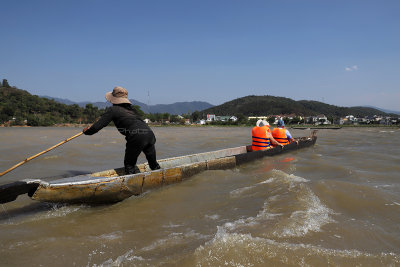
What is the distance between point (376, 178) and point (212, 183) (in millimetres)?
3900

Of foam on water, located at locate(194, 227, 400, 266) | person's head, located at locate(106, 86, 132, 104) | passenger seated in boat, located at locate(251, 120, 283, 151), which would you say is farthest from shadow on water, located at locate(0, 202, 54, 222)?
passenger seated in boat, located at locate(251, 120, 283, 151)

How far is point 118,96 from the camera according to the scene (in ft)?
14.0

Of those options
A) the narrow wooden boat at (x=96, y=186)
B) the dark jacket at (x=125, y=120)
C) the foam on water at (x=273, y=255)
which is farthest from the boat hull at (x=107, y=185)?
the foam on water at (x=273, y=255)

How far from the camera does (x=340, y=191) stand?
448 cm

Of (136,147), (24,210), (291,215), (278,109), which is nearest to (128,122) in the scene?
(136,147)

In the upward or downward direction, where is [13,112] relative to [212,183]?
upward

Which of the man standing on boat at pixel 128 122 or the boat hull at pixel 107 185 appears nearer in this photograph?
the boat hull at pixel 107 185

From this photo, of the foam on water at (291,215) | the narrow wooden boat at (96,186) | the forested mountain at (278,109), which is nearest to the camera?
the foam on water at (291,215)

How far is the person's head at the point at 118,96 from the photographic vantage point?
166 inches

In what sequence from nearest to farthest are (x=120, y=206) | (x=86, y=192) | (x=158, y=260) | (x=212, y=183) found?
1. (x=158, y=260)
2. (x=86, y=192)
3. (x=120, y=206)
4. (x=212, y=183)

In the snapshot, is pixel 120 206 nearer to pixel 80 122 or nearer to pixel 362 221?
pixel 362 221

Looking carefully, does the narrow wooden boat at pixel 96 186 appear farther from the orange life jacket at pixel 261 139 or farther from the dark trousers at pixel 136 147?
the orange life jacket at pixel 261 139

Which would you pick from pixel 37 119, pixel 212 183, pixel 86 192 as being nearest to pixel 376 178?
pixel 212 183

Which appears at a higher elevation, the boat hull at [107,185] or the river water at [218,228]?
the boat hull at [107,185]
